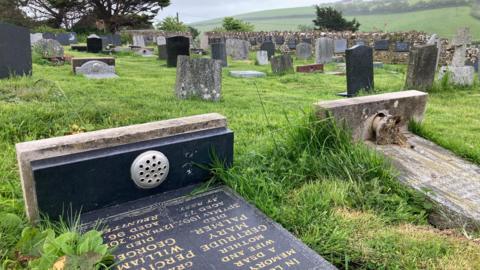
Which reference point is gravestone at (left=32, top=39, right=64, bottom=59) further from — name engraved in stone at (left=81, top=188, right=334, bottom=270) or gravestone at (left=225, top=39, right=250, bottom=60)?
name engraved in stone at (left=81, top=188, right=334, bottom=270)

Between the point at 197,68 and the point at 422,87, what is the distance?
4424 millimetres

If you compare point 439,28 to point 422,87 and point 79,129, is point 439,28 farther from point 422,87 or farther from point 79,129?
point 79,129

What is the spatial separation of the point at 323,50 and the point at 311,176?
1401 cm

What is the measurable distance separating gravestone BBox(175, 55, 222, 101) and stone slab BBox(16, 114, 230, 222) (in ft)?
12.4

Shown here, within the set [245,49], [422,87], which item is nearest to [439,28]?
[245,49]

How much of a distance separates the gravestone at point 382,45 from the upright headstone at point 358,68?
1150cm

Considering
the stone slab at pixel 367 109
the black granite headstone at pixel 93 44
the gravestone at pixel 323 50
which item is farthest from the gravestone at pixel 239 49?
the stone slab at pixel 367 109

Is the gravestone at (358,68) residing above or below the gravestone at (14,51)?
below

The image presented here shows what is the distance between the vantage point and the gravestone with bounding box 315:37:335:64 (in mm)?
16359

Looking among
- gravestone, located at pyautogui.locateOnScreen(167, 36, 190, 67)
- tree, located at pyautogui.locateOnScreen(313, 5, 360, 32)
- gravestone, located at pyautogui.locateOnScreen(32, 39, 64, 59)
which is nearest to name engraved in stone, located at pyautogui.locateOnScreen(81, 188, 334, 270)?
gravestone, located at pyautogui.locateOnScreen(167, 36, 190, 67)

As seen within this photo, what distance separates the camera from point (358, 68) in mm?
7617

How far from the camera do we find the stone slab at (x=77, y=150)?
2197mm

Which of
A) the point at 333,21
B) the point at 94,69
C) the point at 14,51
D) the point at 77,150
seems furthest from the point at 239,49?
the point at 333,21

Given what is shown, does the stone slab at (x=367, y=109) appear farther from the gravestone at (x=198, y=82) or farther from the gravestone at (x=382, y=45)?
the gravestone at (x=382, y=45)
